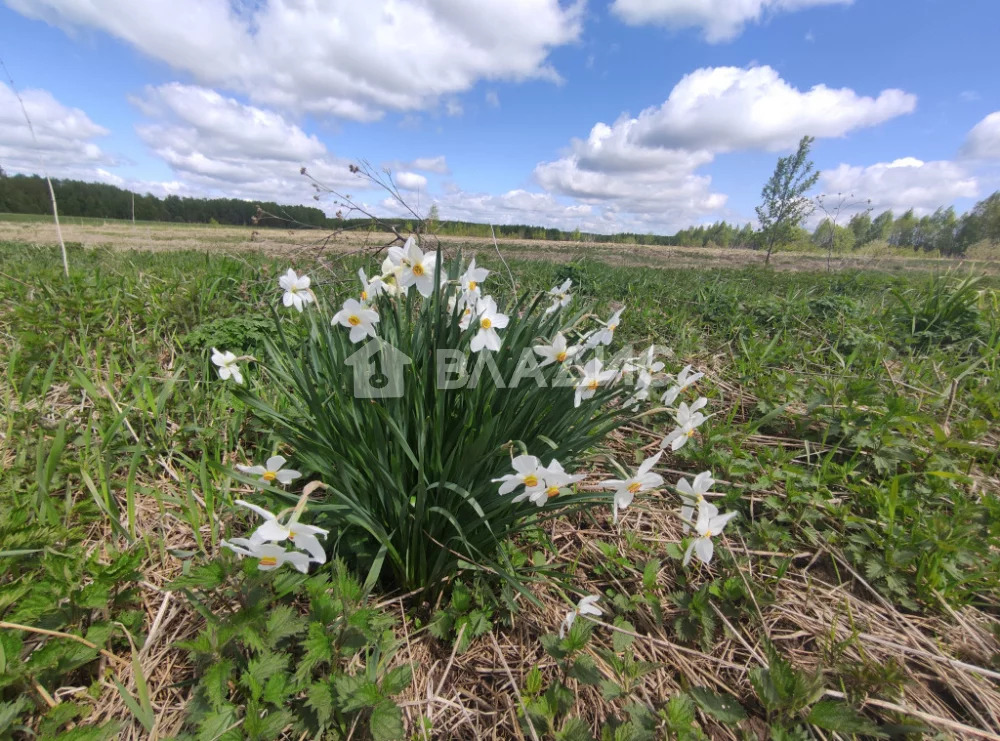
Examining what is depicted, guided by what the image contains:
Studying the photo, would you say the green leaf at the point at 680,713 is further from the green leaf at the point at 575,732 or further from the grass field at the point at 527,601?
the green leaf at the point at 575,732

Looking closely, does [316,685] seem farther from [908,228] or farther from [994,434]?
[908,228]

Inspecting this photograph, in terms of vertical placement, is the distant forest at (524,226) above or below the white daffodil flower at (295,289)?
above

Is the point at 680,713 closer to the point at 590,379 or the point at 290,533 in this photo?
the point at 590,379

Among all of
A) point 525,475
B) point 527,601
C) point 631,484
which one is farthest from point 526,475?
point 527,601

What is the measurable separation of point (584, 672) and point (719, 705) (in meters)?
0.39

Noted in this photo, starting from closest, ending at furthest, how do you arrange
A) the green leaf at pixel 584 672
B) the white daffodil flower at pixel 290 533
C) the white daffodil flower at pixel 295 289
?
the white daffodil flower at pixel 290 533
the green leaf at pixel 584 672
the white daffodil flower at pixel 295 289

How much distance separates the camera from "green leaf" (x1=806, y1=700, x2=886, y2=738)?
1031 mm

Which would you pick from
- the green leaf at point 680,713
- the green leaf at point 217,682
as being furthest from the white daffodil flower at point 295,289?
the green leaf at point 680,713

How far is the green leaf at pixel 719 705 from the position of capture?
111 centimetres

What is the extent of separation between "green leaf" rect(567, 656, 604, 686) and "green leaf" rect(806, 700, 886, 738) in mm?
536

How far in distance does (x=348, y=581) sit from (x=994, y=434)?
3269mm

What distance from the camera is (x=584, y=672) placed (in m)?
1.13

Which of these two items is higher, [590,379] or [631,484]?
[590,379]

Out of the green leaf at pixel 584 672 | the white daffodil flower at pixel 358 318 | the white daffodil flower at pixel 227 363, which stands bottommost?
the green leaf at pixel 584 672
